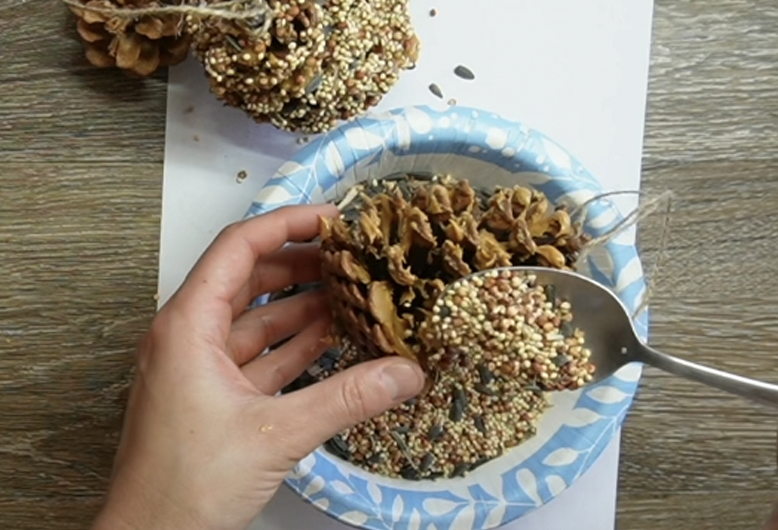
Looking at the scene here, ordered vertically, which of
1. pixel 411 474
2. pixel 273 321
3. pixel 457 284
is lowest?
pixel 411 474

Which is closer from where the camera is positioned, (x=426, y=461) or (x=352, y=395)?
(x=352, y=395)

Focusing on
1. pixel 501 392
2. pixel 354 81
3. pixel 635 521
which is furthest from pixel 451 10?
pixel 635 521

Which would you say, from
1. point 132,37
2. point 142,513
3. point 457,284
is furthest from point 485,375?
point 132,37

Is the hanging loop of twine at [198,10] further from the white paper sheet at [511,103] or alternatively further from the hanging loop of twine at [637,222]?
the hanging loop of twine at [637,222]

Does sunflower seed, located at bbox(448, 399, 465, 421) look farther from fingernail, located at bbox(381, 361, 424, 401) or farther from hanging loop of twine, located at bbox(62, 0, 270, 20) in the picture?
hanging loop of twine, located at bbox(62, 0, 270, 20)

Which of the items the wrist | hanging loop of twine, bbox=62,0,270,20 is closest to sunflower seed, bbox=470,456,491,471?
the wrist

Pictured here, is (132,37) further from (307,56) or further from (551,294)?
(551,294)

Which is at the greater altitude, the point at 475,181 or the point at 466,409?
the point at 475,181
